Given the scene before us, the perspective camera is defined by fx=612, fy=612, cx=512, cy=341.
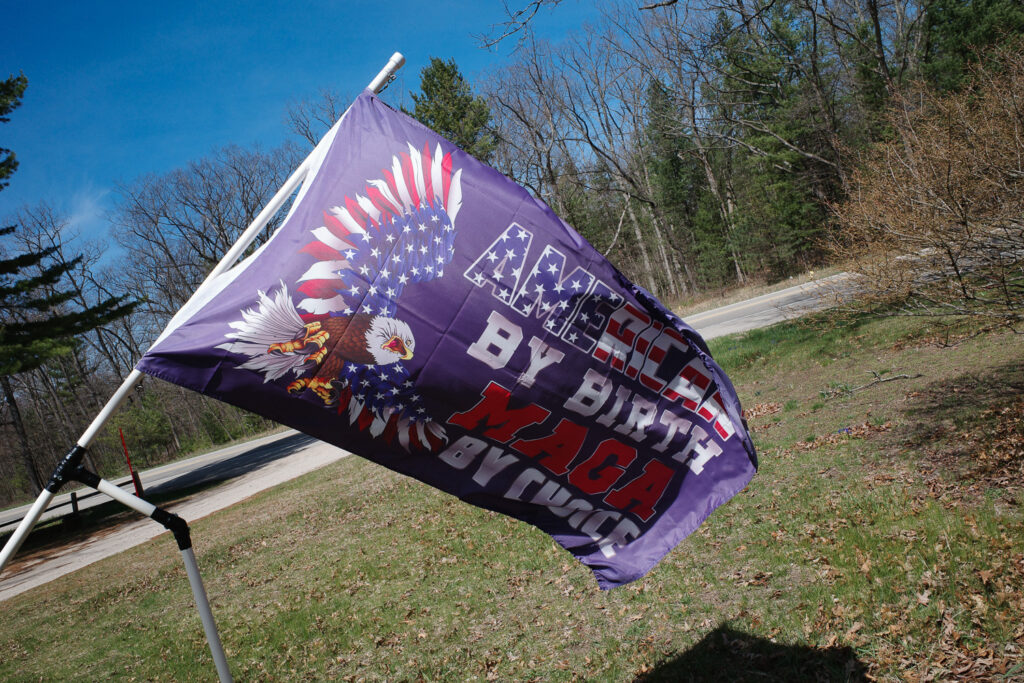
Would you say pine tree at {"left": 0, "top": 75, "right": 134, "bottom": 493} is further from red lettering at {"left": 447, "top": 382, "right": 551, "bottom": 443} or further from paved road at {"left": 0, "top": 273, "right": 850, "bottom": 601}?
red lettering at {"left": 447, "top": 382, "right": 551, "bottom": 443}

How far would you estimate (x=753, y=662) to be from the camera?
14.9 ft

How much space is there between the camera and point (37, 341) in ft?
52.6

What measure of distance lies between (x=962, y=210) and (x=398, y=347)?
20.8 feet

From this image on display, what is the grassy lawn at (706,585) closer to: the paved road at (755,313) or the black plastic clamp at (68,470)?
the black plastic clamp at (68,470)

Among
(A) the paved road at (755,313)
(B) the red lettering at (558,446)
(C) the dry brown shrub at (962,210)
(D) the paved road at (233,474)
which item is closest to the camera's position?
(B) the red lettering at (558,446)

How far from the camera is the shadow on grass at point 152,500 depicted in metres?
16.5

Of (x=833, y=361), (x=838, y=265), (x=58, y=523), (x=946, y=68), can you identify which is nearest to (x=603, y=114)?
(x=946, y=68)

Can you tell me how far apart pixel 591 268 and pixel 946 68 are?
117ft

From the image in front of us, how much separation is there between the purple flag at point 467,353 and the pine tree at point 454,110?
16.7 meters

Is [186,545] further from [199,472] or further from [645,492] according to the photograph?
[199,472]

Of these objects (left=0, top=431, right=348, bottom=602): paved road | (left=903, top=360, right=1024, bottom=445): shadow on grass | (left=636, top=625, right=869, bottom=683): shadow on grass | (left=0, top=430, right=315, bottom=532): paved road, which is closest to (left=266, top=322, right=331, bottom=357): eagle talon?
(left=636, top=625, right=869, bottom=683): shadow on grass

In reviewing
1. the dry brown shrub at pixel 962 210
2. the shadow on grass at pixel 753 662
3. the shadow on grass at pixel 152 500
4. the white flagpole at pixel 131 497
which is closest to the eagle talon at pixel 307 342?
the white flagpole at pixel 131 497

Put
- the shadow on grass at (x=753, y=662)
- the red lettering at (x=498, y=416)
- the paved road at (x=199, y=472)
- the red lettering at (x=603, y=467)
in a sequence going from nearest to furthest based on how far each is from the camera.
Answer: the red lettering at (x=498, y=416) → the red lettering at (x=603, y=467) → the shadow on grass at (x=753, y=662) → the paved road at (x=199, y=472)

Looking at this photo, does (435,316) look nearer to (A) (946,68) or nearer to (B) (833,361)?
(B) (833,361)
